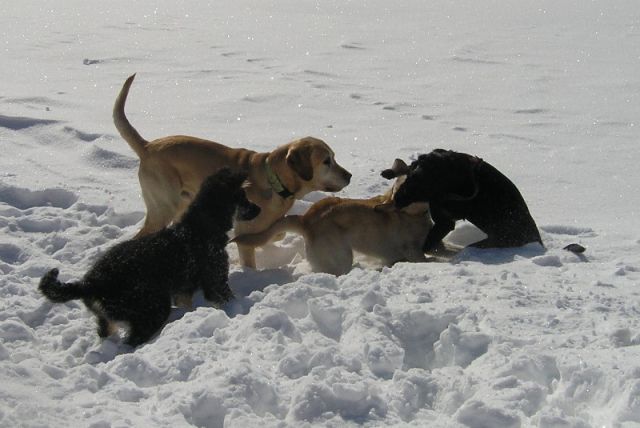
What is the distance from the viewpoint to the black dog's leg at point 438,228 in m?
6.63

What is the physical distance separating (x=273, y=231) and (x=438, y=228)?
1.37 m

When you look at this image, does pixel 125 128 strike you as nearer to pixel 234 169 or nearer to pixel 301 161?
pixel 234 169

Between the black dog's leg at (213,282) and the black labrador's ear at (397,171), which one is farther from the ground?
the black labrador's ear at (397,171)

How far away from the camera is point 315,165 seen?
6922 millimetres

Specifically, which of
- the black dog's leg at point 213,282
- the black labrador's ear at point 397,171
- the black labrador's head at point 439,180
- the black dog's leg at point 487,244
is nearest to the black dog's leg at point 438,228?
the black labrador's head at point 439,180

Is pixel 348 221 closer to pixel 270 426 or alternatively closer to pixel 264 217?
pixel 264 217

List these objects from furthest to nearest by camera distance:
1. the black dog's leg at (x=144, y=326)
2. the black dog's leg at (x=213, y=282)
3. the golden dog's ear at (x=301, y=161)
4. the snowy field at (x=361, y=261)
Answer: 1. the golden dog's ear at (x=301, y=161)
2. the black dog's leg at (x=213, y=282)
3. the black dog's leg at (x=144, y=326)
4. the snowy field at (x=361, y=261)

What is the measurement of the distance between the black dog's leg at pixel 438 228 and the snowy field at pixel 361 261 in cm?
30

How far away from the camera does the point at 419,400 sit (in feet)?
12.9

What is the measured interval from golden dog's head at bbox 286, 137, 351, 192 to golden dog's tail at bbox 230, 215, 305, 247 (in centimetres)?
42

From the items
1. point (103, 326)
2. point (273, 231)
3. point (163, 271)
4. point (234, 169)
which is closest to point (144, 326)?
point (103, 326)

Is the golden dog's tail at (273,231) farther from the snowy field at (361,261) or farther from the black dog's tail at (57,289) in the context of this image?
the black dog's tail at (57,289)

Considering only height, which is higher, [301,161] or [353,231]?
[301,161]

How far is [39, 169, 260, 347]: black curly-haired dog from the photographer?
5195mm
